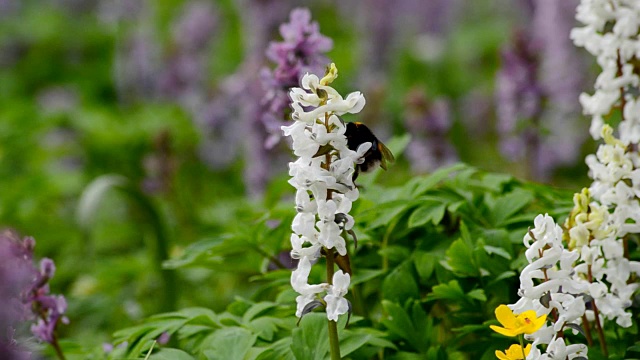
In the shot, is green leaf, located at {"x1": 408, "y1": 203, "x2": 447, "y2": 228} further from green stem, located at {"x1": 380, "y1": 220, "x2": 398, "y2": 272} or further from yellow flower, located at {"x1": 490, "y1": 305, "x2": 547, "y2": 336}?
yellow flower, located at {"x1": 490, "y1": 305, "x2": 547, "y2": 336}

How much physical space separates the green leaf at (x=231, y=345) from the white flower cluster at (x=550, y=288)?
0.54m

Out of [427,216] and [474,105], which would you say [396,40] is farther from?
[427,216]

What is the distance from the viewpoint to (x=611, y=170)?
171cm

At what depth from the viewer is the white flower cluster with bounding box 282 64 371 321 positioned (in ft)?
4.91

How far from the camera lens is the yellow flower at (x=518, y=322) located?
1.46 metres

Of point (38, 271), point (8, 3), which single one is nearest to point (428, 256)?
point (38, 271)

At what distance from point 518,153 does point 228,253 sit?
192cm

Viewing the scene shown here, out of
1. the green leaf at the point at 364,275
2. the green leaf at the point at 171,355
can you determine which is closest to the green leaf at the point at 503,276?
the green leaf at the point at 364,275

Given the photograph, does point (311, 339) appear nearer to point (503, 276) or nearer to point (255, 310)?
point (255, 310)

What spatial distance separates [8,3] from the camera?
25.9 feet

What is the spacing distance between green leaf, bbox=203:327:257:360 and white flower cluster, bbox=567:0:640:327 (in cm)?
67

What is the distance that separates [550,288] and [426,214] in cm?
53

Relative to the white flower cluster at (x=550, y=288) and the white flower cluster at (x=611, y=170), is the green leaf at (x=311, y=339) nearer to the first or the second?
the white flower cluster at (x=550, y=288)

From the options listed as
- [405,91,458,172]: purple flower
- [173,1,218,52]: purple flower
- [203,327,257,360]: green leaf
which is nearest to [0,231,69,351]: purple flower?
[203,327,257,360]: green leaf
